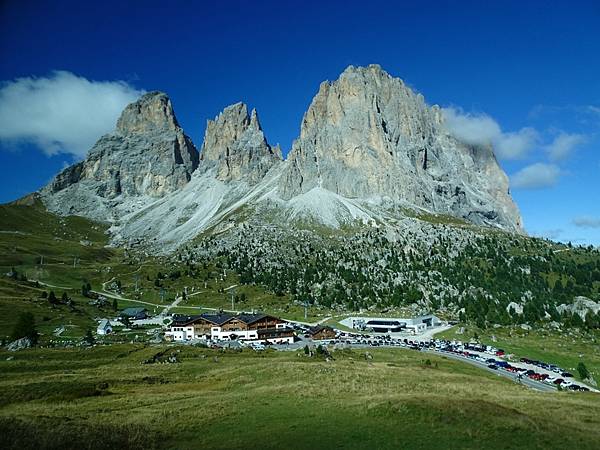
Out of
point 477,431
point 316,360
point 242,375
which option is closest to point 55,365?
point 242,375

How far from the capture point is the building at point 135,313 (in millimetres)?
179000

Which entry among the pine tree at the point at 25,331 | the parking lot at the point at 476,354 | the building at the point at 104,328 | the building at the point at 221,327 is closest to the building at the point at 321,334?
the parking lot at the point at 476,354

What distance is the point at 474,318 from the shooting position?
174500mm

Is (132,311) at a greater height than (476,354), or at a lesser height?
greater

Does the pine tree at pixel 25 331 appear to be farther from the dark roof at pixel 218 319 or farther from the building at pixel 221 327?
the dark roof at pixel 218 319

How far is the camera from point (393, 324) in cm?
16588

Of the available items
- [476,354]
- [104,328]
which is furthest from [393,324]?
[104,328]

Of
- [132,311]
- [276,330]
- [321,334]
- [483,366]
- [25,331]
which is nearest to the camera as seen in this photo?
[483,366]

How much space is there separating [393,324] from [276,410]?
12408 centimetres

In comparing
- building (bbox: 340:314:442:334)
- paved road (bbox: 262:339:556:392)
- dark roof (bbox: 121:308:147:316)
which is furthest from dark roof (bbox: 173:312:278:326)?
building (bbox: 340:314:442:334)

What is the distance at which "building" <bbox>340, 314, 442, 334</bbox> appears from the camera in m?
165

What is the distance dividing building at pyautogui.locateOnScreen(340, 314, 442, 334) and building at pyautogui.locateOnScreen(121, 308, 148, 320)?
260 ft

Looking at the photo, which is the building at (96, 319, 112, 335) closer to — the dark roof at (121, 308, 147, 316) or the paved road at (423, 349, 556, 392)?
the dark roof at (121, 308, 147, 316)

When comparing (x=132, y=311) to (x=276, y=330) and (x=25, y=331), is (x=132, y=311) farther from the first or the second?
(x=25, y=331)
